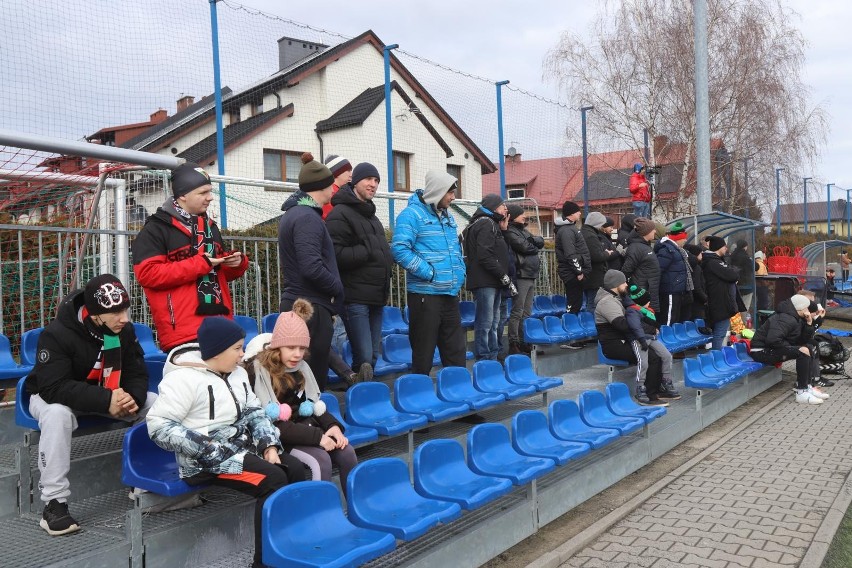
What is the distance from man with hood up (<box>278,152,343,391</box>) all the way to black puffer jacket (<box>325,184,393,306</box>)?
1.62ft

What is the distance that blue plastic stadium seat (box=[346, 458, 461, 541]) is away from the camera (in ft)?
10.8

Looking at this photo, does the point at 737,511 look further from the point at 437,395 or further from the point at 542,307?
the point at 542,307

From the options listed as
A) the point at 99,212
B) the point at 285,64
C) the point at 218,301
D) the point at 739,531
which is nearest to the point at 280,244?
the point at 218,301

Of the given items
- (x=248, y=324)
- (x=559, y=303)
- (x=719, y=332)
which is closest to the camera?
(x=248, y=324)

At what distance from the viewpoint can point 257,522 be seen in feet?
9.98

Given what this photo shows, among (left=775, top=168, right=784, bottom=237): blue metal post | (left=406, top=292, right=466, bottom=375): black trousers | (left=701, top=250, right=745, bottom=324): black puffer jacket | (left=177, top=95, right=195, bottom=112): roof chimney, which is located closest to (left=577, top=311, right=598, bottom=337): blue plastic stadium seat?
(left=701, top=250, right=745, bottom=324): black puffer jacket

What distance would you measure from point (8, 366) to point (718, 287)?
785 centimetres

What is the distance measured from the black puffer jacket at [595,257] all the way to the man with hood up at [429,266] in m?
3.49

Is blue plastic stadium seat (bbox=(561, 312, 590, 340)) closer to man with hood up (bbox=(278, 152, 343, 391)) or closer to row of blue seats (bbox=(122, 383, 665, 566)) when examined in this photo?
row of blue seats (bbox=(122, 383, 665, 566))

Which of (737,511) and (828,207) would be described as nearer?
(737,511)

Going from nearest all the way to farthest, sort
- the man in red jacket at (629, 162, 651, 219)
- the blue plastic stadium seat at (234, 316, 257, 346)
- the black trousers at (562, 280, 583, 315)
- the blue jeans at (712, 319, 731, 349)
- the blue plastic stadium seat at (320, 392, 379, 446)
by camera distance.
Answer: the blue plastic stadium seat at (320, 392, 379, 446) → the blue plastic stadium seat at (234, 316, 257, 346) → the black trousers at (562, 280, 583, 315) → the blue jeans at (712, 319, 731, 349) → the man in red jacket at (629, 162, 651, 219)

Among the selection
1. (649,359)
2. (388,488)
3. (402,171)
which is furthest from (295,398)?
(402,171)

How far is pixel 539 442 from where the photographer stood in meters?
4.88

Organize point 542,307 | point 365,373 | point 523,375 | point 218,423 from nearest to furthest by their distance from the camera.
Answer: point 218,423, point 365,373, point 523,375, point 542,307
